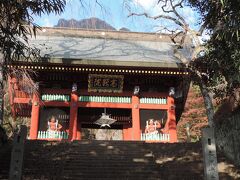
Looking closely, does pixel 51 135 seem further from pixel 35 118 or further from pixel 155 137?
pixel 155 137

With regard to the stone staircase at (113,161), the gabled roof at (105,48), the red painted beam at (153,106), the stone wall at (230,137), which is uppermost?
the gabled roof at (105,48)

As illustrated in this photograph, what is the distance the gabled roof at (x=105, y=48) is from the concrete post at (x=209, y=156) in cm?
700

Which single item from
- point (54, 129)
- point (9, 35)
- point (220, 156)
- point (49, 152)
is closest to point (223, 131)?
point (220, 156)

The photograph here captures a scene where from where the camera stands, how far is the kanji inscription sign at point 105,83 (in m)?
15.9

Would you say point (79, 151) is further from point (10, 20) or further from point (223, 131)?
point (10, 20)

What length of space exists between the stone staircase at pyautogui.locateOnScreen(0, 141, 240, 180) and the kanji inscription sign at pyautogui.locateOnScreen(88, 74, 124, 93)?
11.4ft

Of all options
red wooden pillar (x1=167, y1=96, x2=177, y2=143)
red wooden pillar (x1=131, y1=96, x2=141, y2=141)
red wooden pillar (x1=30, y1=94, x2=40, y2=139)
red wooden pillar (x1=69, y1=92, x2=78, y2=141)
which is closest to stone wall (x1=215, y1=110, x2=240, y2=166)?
red wooden pillar (x1=167, y1=96, x2=177, y2=143)

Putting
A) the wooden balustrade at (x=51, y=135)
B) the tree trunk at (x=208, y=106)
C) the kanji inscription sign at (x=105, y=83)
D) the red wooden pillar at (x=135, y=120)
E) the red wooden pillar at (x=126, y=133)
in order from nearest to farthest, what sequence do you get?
the tree trunk at (x=208, y=106) → the wooden balustrade at (x=51, y=135) → the red wooden pillar at (x=135, y=120) → the kanji inscription sign at (x=105, y=83) → the red wooden pillar at (x=126, y=133)

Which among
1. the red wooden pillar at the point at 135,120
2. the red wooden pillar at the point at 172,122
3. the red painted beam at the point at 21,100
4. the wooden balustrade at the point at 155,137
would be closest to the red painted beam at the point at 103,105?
the red wooden pillar at the point at 135,120

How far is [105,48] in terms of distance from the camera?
19391 mm

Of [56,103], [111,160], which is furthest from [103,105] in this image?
[111,160]

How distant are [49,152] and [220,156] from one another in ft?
17.9

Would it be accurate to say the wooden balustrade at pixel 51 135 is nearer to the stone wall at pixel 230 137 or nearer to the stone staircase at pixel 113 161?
the stone staircase at pixel 113 161

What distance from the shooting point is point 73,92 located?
1584 centimetres
